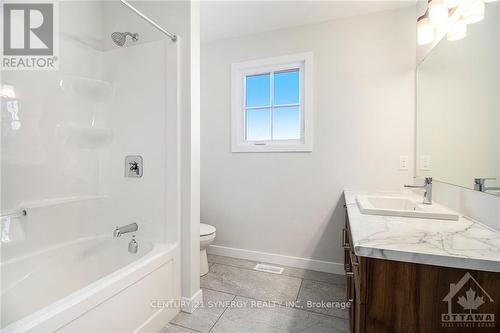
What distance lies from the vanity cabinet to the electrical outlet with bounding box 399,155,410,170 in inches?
56.5

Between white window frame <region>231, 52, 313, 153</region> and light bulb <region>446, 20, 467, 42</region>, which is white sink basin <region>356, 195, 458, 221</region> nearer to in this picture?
white window frame <region>231, 52, 313, 153</region>

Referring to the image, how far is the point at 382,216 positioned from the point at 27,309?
6.72 ft

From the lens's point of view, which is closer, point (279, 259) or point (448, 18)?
point (448, 18)

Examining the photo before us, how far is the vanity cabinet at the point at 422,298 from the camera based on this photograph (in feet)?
2.35

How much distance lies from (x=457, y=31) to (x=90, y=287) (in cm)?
233

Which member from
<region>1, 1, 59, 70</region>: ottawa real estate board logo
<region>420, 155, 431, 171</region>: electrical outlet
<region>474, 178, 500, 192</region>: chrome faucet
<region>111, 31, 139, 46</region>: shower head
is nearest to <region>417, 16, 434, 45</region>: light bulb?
<region>420, 155, 431, 171</region>: electrical outlet

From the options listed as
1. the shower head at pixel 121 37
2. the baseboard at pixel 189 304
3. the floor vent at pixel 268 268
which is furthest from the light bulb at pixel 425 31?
the baseboard at pixel 189 304

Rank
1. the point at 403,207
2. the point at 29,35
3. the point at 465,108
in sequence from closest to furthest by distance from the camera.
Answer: the point at 465,108 → the point at 29,35 → the point at 403,207

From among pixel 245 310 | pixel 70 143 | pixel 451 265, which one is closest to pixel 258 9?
pixel 70 143

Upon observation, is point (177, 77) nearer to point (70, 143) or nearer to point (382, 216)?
point (70, 143)

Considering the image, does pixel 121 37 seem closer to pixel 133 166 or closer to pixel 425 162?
pixel 133 166

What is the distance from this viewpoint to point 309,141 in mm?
2234

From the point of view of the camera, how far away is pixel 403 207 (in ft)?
5.57

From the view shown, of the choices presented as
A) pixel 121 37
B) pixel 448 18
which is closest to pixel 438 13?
pixel 448 18
